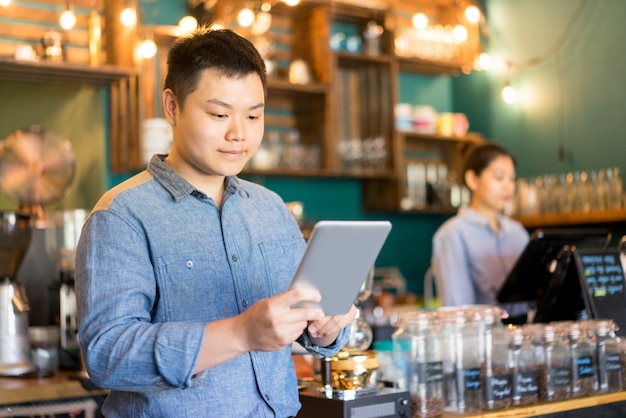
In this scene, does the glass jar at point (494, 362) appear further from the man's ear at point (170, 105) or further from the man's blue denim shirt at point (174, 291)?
the man's ear at point (170, 105)

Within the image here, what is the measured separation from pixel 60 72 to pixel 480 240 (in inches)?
92.1

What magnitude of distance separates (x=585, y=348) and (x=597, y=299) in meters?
0.38

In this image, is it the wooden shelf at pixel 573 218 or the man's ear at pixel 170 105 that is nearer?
the man's ear at pixel 170 105

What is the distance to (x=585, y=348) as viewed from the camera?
2.59 metres

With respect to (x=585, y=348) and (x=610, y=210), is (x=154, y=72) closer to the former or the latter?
(x=610, y=210)

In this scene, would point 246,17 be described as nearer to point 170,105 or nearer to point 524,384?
point 524,384

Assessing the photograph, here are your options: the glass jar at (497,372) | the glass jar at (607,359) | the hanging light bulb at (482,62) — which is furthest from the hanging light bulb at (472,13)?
the glass jar at (497,372)

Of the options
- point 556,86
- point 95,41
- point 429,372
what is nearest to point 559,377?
point 429,372

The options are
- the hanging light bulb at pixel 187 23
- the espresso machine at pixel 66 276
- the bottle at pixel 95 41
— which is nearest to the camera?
the espresso machine at pixel 66 276

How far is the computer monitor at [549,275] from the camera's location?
9.78 feet

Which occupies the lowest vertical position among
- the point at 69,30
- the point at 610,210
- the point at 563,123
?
the point at 610,210

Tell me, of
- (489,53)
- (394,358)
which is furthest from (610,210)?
(394,358)

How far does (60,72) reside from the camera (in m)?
4.48

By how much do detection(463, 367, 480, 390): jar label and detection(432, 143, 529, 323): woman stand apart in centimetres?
138
